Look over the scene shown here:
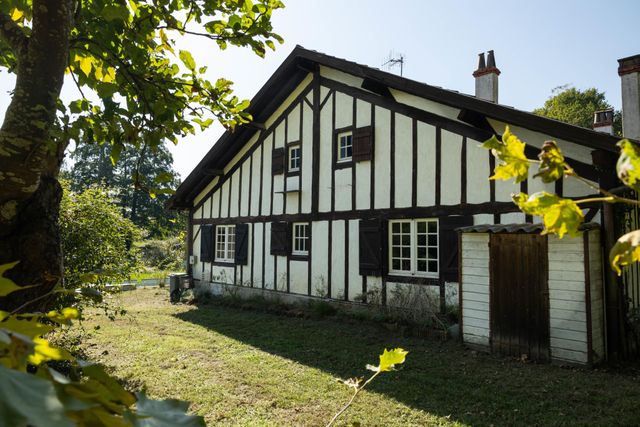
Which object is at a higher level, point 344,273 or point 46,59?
point 46,59

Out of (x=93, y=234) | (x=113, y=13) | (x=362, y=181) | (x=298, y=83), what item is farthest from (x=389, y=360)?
(x=298, y=83)

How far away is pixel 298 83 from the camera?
452 inches

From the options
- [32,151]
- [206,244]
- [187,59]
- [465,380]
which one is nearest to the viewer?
[32,151]

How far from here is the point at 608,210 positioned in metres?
6.29

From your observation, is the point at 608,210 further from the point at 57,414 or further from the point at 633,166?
the point at 57,414

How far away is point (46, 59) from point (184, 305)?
1080 cm

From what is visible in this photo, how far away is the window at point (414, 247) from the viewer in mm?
8578

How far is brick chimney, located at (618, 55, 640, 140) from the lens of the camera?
29.0 ft

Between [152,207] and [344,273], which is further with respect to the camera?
[152,207]

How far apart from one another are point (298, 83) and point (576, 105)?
70.8ft

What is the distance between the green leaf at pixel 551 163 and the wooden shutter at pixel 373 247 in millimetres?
8493

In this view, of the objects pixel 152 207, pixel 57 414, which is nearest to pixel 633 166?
pixel 57 414

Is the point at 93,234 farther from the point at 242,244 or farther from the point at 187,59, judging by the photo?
the point at 242,244

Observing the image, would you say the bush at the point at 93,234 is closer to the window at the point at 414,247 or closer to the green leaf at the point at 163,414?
the window at the point at 414,247
